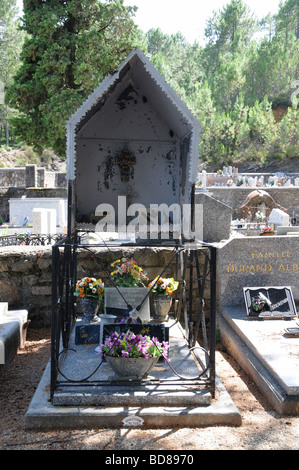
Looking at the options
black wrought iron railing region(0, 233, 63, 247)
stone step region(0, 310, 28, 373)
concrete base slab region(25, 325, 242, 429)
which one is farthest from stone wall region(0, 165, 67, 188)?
concrete base slab region(25, 325, 242, 429)

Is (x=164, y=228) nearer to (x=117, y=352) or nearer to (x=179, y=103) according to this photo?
(x=179, y=103)

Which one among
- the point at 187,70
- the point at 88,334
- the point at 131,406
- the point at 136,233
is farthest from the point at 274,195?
the point at 187,70

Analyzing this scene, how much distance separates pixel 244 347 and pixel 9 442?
2959 mm

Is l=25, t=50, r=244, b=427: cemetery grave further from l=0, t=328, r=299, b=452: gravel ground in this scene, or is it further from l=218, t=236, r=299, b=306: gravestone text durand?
l=218, t=236, r=299, b=306: gravestone text durand

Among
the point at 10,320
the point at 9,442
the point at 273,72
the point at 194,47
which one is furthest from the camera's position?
the point at 194,47

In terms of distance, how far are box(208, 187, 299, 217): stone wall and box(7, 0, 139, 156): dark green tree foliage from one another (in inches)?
312

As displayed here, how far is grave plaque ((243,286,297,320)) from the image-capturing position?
6.12 metres

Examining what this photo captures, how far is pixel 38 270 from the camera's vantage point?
21.7ft

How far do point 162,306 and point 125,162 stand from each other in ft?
6.41

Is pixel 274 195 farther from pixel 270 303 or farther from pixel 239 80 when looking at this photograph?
pixel 239 80

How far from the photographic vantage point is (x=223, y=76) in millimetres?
54531

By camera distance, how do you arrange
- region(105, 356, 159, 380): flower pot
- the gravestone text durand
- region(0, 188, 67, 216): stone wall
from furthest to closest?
region(0, 188, 67, 216): stone wall → the gravestone text durand → region(105, 356, 159, 380): flower pot

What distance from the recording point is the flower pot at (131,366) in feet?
12.9
